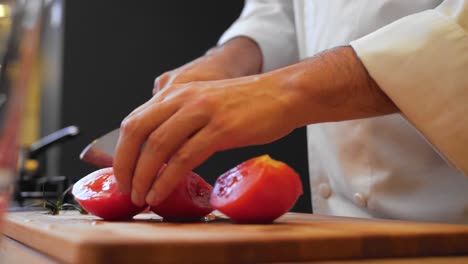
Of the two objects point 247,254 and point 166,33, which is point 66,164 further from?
point 247,254

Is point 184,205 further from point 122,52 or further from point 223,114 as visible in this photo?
point 122,52

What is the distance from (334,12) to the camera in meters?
1.15

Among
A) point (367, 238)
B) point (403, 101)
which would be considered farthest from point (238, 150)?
point (367, 238)

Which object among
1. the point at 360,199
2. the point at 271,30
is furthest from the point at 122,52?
the point at 360,199

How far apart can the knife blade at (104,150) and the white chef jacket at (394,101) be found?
39 cm

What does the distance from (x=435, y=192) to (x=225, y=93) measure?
1.34 feet

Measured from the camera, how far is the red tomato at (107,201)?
74cm

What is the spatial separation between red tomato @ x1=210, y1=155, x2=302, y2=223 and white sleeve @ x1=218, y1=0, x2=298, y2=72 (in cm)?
66

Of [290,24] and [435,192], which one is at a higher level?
[290,24]

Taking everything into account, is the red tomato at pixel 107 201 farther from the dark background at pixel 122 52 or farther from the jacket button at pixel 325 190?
the dark background at pixel 122 52

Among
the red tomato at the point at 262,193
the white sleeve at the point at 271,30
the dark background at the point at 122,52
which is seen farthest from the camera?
the dark background at the point at 122,52

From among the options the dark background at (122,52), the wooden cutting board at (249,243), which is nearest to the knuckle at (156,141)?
the wooden cutting board at (249,243)

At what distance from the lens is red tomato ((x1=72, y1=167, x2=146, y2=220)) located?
737 millimetres

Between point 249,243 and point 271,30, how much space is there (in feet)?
3.05
